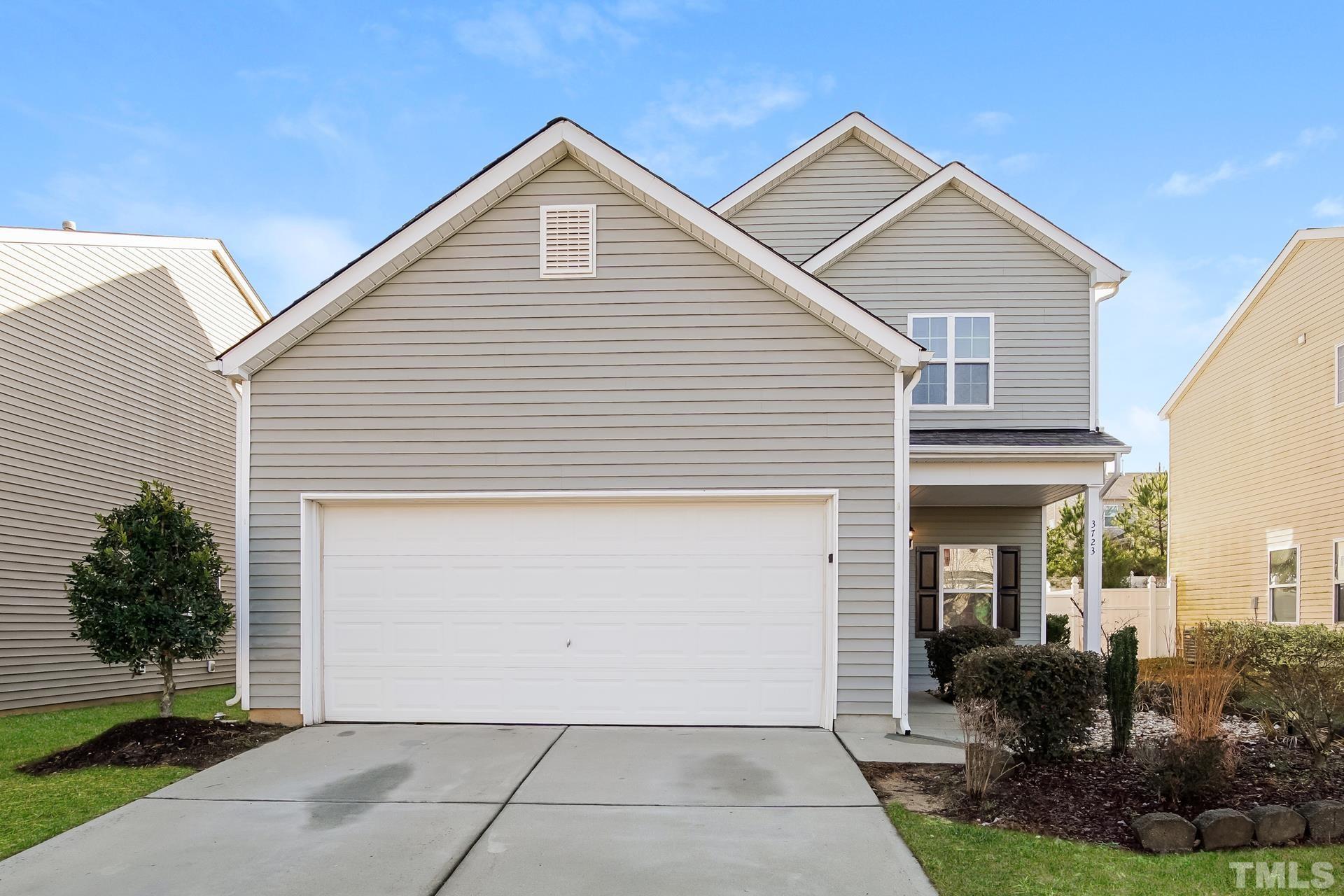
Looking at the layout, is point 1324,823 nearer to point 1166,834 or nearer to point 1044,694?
point 1166,834

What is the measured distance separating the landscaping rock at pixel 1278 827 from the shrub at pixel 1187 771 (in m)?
0.43

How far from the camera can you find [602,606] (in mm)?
9297

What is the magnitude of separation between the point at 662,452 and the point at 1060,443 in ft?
16.9

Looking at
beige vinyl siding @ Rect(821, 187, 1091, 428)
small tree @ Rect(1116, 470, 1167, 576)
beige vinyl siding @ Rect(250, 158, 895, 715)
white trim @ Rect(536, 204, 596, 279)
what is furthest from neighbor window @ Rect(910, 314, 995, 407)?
small tree @ Rect(1116, 470, 1167, 576)

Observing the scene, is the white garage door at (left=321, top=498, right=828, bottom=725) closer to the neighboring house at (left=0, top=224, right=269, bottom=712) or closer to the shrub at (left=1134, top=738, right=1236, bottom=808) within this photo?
the shrub at (left=1134, top=738, right=1236, bottom=808)

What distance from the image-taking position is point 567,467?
925 centimetres

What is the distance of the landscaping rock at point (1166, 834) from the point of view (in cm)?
545

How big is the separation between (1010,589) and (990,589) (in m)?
0.28

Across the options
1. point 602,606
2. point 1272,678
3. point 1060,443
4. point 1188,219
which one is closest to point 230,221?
point 602,606

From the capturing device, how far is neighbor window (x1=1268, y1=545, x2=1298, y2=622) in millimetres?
16281

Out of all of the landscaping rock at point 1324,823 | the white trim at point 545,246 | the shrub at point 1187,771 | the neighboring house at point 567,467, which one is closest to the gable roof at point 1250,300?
the neighboring house at point 567,467

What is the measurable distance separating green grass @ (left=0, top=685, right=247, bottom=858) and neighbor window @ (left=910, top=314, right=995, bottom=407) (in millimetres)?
9394

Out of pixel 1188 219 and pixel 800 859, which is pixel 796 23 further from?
pixel 800 859

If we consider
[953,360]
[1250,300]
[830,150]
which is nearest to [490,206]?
[953,360]
